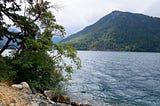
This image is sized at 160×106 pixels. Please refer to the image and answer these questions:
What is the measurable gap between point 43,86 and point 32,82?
5.60 feet

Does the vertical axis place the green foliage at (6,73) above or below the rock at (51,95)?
above

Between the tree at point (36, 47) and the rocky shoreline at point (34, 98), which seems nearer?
the rocky shoreline at point (34, 98)

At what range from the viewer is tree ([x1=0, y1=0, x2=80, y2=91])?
84.0 ft

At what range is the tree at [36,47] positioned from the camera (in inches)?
1008

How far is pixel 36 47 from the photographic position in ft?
85.6

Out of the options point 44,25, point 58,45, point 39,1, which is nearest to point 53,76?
point 58,45

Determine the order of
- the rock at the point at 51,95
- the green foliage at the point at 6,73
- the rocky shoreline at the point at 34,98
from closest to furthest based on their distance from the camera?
the rocky shoreline at the point at 34,98 → the green foliage at the point at 6,73 → the rock at the point at 51,95

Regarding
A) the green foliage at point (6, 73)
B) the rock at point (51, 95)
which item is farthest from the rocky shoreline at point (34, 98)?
the green foliage at point (6, 73)

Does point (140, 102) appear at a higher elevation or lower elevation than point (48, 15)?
lower

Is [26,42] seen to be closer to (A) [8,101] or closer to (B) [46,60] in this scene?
(B) [46,60]

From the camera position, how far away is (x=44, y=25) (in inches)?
1170

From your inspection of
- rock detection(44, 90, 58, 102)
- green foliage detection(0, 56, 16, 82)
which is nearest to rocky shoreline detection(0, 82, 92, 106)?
rock detection(44, 90, 58, 102)

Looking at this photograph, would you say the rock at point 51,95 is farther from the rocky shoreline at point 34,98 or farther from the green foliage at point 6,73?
the green foliage at point 6,73

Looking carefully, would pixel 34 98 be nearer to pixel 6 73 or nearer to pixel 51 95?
pixel 6 73
